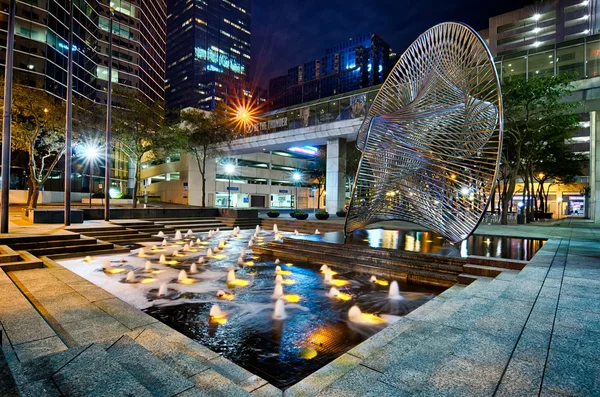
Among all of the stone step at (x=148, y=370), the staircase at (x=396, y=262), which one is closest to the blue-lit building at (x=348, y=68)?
the staircase at (x=396, y=262)

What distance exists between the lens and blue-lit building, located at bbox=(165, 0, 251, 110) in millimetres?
143062

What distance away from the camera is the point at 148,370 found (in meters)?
3.29

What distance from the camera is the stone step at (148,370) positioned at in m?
2.97

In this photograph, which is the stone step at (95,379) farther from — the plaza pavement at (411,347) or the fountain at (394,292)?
the fountain at (394,292)

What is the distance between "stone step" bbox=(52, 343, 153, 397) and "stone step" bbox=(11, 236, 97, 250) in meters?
10.5

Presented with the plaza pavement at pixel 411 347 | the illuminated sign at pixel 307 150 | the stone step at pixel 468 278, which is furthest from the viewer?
the illuminated sign at pixel 307 150

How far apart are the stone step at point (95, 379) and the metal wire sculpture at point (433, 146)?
9.66m

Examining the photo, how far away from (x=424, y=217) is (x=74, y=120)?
90.0 feet

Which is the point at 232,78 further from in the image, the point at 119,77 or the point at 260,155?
the point at 260,155

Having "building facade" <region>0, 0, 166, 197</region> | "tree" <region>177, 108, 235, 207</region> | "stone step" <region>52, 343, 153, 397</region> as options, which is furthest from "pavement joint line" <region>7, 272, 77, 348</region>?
"tree" <region>177, 108, 235, 207</region>

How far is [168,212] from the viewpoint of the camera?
2395 cm

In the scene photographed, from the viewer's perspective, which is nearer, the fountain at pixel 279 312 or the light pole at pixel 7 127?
the fountain at pixel 279 312

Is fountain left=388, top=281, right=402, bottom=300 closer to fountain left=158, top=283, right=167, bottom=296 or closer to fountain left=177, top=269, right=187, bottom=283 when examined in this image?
fountain left=158, top=283, right=167, bottom=296

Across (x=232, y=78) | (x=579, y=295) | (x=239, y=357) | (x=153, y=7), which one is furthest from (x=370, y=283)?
(x=232, y=78)
